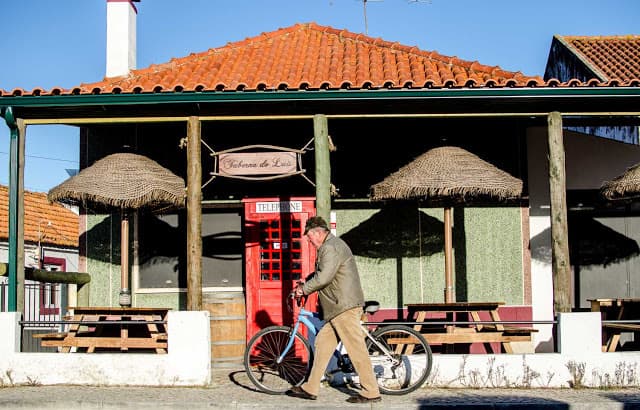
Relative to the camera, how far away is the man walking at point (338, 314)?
28.0 ft

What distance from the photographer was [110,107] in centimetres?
1058

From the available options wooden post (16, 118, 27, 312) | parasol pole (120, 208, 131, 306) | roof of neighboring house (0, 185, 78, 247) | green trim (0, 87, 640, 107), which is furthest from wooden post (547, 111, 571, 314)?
roof of neighboring house (0, 185, 78, 247)

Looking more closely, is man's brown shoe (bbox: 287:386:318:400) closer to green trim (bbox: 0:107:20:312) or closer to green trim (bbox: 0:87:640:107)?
green trim (bbox: 0:87:640:107)

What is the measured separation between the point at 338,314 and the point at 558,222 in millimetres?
3149

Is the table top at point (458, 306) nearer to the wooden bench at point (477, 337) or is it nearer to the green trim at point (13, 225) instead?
the wooden bench at point (477, 337)

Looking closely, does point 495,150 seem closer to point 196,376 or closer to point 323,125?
point 323,125

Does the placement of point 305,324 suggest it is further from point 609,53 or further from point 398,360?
point 609,53

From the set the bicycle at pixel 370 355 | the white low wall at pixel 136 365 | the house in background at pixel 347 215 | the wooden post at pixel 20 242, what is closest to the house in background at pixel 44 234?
the house in background at pixel 347 215

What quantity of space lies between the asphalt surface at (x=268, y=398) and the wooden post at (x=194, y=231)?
1.09 m

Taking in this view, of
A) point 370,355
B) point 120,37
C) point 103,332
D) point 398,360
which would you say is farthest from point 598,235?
point 120,37

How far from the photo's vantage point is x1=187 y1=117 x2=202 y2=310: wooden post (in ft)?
32.9

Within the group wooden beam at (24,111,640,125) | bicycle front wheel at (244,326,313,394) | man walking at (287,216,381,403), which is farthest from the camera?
wooden beam at (24,111,640,125)

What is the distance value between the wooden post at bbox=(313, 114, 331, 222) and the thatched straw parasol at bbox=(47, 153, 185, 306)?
2006mm

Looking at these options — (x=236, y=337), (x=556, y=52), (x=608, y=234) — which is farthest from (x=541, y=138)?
(x=556, y=52)
